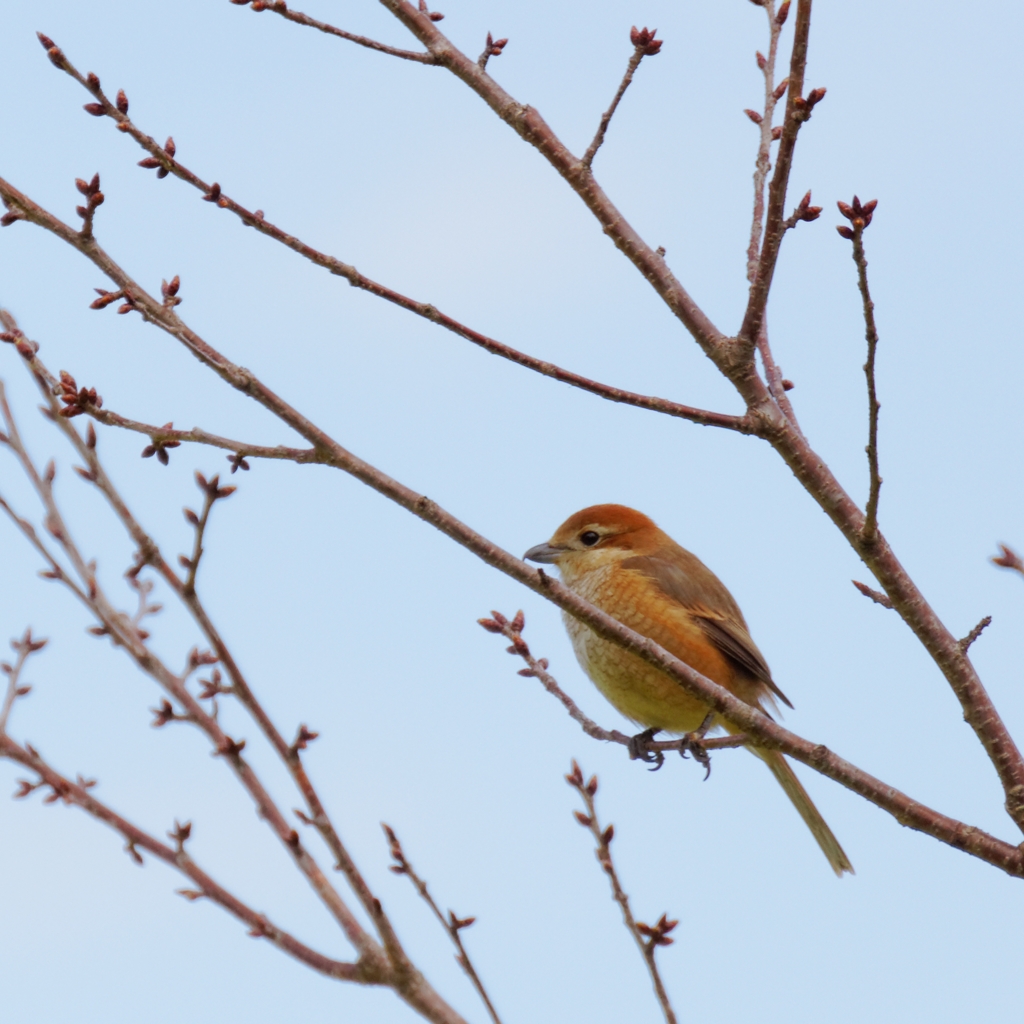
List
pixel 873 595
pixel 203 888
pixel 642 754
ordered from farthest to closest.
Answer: pixel 642 754 → pixel 873 595 → pixel 203 888

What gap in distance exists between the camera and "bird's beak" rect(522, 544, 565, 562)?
6.48m

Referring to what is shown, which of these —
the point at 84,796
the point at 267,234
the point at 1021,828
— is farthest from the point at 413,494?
the point at 1021,828

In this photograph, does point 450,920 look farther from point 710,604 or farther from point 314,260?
point 710,604

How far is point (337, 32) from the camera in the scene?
279cm

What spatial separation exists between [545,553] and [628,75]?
12.8ft

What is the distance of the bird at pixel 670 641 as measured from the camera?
549 cm

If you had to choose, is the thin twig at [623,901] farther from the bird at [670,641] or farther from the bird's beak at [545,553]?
the bird's beak at [545,553]

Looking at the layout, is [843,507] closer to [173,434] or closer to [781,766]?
[173,434]

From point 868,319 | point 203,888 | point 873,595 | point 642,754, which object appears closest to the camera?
point 203,888

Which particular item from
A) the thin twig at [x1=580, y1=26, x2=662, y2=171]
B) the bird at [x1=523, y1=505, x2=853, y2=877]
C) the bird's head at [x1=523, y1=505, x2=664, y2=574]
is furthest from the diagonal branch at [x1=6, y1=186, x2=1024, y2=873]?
the bird's head at [x1=523, y1=505, x2=664, y2=574]

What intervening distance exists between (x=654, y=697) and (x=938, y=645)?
9.00 ft

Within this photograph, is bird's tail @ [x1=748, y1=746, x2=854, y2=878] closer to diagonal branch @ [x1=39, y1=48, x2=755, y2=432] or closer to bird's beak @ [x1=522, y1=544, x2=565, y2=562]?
bird's beak @ [x1=522, y1=544, x2=565, y2=562]

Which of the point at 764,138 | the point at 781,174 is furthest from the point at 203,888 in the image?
the point at 764,138

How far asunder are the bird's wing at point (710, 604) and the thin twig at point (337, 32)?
3.50 metres
